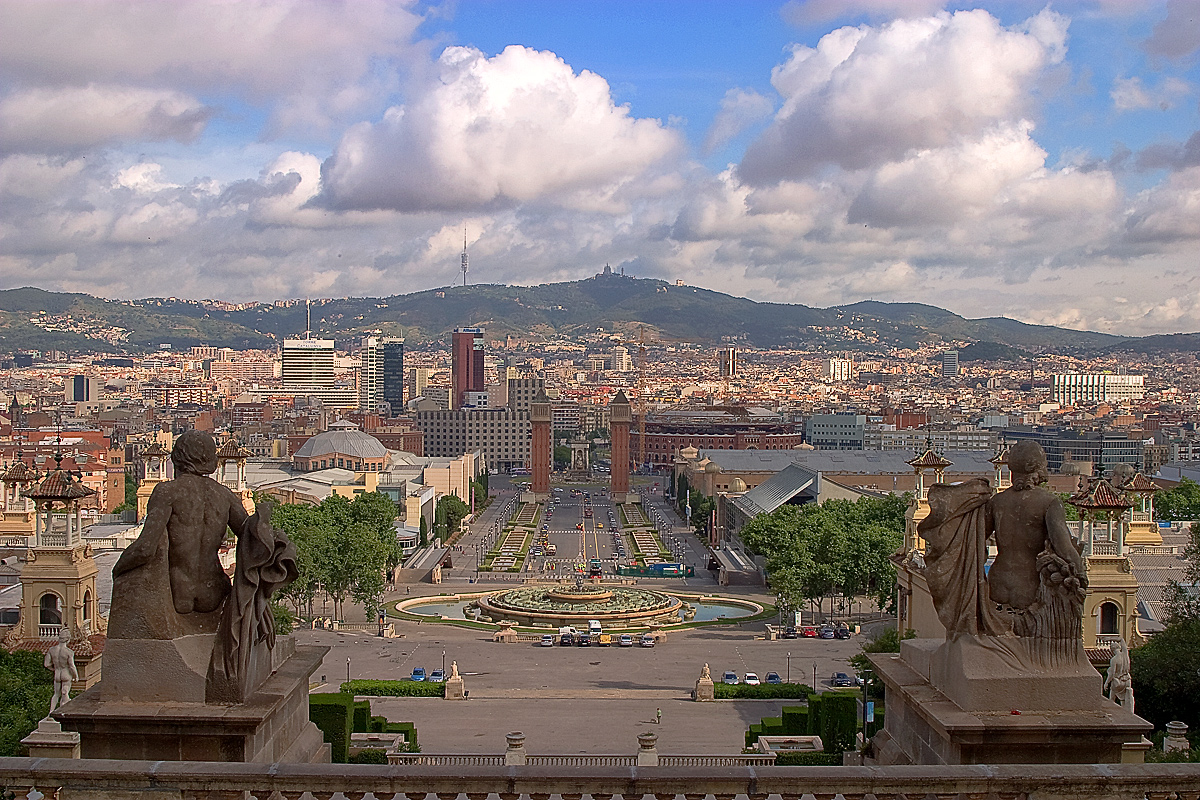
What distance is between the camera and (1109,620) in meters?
28.1

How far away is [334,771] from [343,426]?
389ft

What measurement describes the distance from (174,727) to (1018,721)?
4.90 metres

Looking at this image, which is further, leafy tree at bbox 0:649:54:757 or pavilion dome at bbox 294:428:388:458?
pavilion dome at bbox 294:428:388:458

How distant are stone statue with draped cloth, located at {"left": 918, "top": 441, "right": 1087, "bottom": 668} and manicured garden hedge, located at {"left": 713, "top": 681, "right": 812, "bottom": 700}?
2795cm

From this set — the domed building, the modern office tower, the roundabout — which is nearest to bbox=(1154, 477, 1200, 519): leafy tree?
the roundabout

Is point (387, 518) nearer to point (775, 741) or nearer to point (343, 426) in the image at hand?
point (775, 741)

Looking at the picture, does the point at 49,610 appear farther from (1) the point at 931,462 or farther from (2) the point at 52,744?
(1) the point at 931,462

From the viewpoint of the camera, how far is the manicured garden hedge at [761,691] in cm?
3497

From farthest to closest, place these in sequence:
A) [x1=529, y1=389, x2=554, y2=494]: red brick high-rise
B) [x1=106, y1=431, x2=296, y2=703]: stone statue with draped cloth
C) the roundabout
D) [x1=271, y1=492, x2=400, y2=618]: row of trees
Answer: [x1=529, y1=389, x2=554, y2=494]: red brick high-rise < the roundabout < [x1=271, y1=492, x2=400, y2=618]: row of trees < [x1=106, y1=431, x2=296, y2=703]: stone statue with draped cloth

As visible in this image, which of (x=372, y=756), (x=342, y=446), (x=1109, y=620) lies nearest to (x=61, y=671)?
(x=372, y=756)

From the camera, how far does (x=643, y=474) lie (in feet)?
531

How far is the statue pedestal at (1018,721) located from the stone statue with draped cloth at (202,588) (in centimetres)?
404

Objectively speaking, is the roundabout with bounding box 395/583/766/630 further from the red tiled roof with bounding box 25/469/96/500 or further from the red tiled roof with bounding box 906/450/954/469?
the red tiled roof with bounding box 25/469/96/500

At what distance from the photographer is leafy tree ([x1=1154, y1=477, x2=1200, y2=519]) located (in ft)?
224
